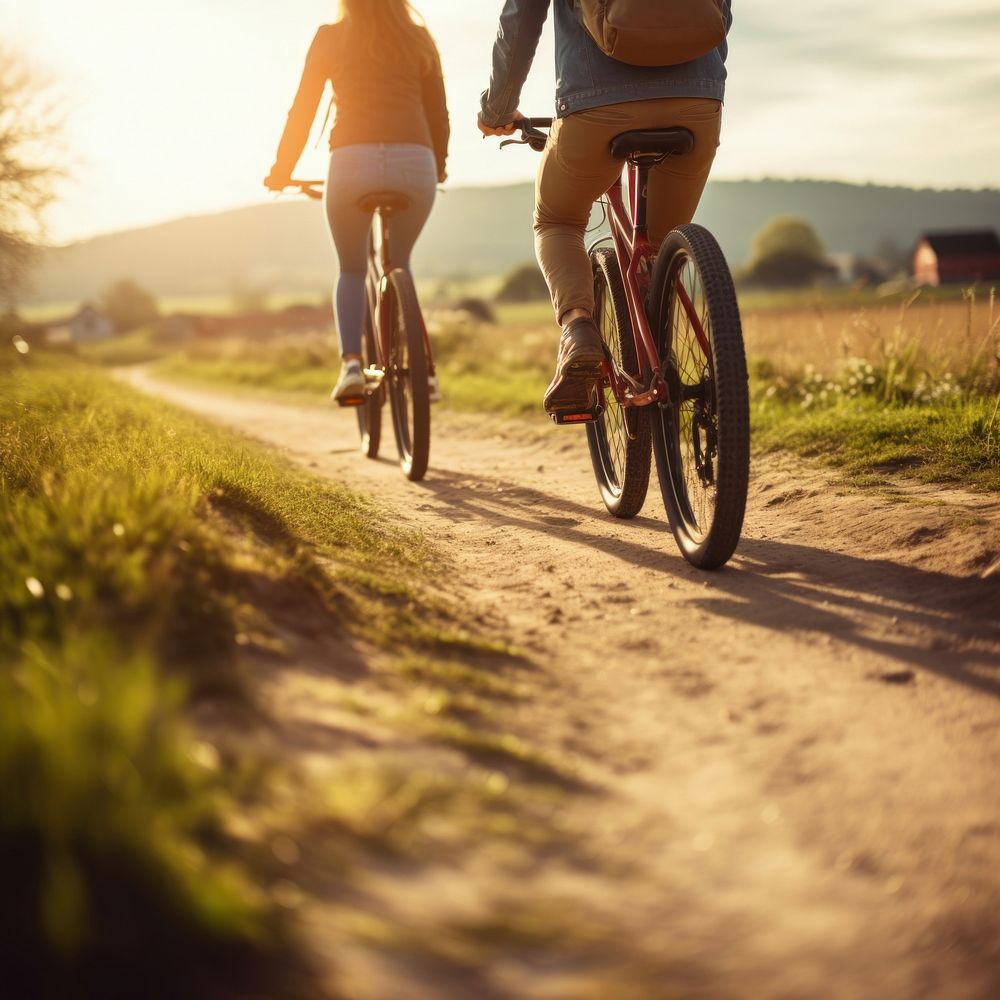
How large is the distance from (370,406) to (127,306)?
105m

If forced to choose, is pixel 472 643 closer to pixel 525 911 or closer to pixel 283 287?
pixel 525 911

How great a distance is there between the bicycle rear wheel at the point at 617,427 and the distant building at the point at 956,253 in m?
72.6

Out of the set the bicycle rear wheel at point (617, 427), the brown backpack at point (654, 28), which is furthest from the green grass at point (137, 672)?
the brown backpack at point (654, 28)

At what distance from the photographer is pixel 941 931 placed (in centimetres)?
148

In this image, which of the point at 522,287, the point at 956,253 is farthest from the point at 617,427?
the point at 956,253

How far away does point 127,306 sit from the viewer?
103m

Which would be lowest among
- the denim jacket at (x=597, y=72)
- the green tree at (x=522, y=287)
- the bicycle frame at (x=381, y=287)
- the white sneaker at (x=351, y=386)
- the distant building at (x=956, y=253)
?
the white sneaker at (x=351, y=386)

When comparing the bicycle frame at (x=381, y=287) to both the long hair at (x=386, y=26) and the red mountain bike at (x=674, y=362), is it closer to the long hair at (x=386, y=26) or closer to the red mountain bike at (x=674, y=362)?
the long hair at (x=386, y=26)

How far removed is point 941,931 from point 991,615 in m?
1.51

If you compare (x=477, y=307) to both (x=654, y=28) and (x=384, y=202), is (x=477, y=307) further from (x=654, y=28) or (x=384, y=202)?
(x=654, y=28)

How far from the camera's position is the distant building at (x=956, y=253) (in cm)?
7094

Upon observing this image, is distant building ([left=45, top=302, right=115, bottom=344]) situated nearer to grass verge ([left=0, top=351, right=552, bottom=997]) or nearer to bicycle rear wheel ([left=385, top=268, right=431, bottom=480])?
bicycle rear wheel ([left=385, top=268, right=431, bottom=480])

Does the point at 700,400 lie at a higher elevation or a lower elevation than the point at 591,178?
lower

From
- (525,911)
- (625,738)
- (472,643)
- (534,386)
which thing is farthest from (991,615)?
(534,386)
